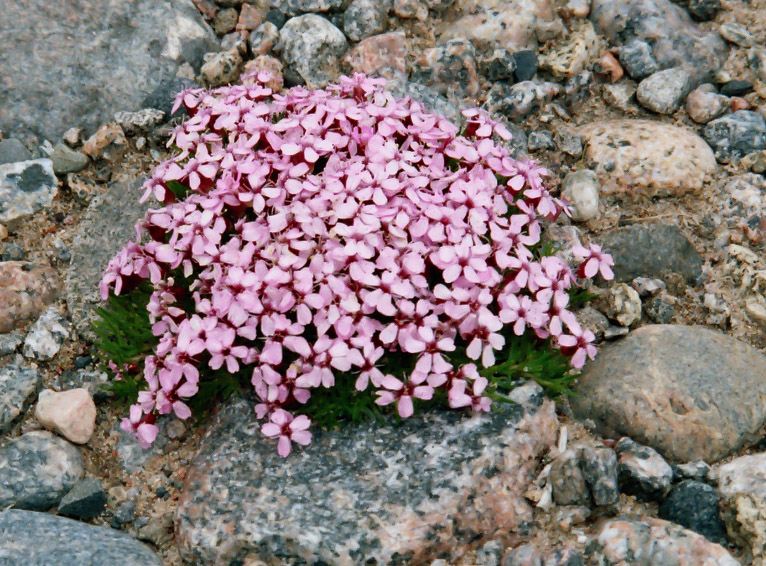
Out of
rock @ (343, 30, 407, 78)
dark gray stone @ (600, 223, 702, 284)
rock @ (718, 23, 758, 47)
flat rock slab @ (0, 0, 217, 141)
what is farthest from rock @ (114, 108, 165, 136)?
rock @ (718, 23, 758, 47)

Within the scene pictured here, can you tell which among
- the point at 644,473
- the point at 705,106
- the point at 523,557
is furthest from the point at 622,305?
the point at 705,106

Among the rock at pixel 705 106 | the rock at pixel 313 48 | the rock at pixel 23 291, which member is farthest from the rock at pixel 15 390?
the rock at pixel 705 106

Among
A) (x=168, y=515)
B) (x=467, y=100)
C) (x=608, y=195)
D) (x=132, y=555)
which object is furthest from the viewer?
(x=467, y=100)

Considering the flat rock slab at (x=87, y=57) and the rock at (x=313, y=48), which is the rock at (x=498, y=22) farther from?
the flat rock slab at (x=87, y=57)

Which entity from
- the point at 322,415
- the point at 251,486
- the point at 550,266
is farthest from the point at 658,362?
the point at 251,486

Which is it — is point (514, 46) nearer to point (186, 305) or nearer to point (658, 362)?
point (658, 362)

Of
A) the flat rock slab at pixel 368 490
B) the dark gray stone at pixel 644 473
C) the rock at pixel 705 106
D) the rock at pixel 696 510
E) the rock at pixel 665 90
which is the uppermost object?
the rock at pixel 665 90
